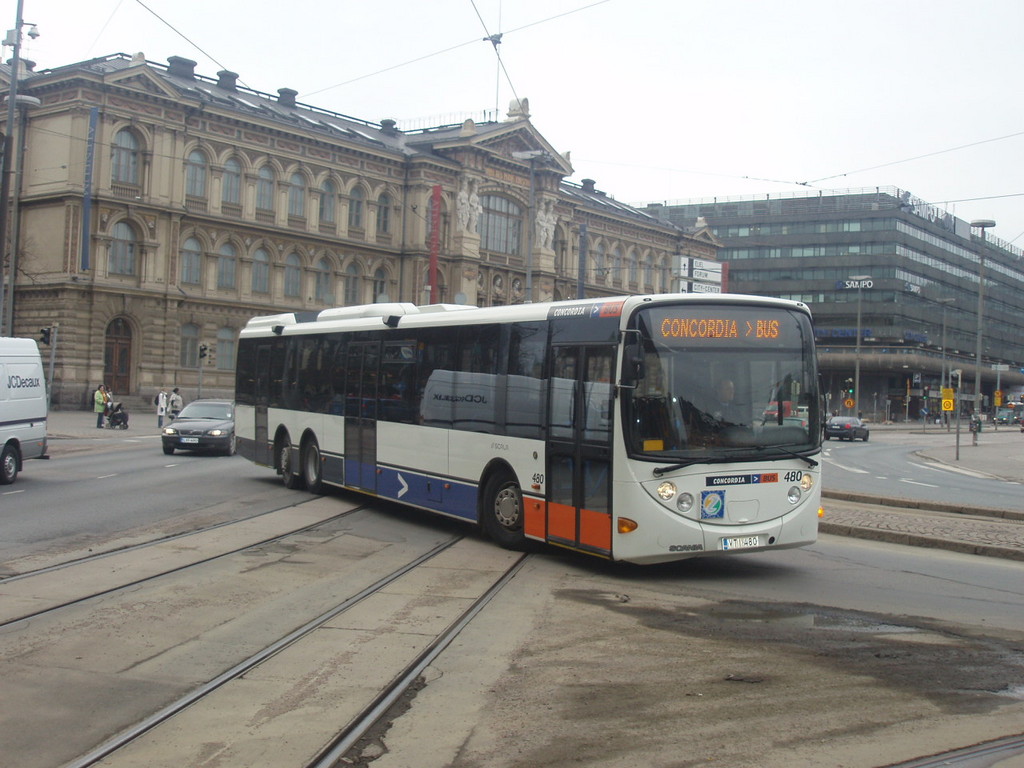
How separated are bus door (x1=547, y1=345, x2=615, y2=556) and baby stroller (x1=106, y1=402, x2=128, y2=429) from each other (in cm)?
3327

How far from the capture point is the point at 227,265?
56.7 m

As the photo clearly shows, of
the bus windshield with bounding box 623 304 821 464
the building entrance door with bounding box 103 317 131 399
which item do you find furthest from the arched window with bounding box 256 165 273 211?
the bus windshield with bounding box 623 304 821 464

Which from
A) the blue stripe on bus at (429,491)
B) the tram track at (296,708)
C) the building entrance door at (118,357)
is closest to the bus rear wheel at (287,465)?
the blue stripe on bus at (429,491)

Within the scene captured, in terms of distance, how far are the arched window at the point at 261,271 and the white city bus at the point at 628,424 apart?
4596 centimetres

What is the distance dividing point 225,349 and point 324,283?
8.04 meters

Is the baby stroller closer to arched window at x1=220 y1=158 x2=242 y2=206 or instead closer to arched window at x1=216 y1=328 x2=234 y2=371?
arched window at x1=216 y1=328 x2=234 y2=371

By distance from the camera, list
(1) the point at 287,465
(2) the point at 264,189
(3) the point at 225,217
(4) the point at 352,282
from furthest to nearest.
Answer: (4) the point at 352,282 → (2) the point at 264,189 → (3) the point at 225,217 → (1) the point at 287,465

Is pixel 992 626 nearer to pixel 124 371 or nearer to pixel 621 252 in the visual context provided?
pixel 124 371

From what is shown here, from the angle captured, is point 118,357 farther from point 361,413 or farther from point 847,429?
point 361,413

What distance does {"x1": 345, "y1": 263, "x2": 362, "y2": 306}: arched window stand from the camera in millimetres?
63531

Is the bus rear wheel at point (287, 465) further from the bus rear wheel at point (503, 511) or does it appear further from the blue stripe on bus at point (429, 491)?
the bus rear wheel at point (503, 511)

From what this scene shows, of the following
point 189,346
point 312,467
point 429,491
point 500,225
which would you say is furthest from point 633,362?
point 500,225

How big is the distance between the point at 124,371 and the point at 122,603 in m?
45.4

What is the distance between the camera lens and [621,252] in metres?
75.9
